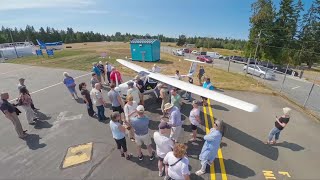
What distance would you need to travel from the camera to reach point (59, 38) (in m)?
101

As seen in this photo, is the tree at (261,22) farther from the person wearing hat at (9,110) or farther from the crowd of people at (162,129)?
the person wearing hat at (9,110)

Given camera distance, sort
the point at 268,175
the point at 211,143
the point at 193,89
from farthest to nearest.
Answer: the point at 193,89
the point at 268,175
the point at 211,143

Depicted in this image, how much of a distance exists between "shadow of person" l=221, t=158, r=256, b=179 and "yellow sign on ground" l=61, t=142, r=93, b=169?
15.8ft

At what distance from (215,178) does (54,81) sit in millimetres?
16763

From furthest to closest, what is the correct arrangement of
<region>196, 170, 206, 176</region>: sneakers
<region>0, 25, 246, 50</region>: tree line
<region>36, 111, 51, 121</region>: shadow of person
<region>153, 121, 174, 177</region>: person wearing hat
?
<region>0, 25, 246, 50</region>: tree line, <region>36, 111, 51, 121</region>: shadow of person, <region>196, 170, 206, 176</region>: sneakers, <region>153, 121, 174, 177</region>: person wearing hat

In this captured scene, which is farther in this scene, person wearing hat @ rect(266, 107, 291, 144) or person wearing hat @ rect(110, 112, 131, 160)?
person wearing hat @ rect(266, 107, 291, 144)

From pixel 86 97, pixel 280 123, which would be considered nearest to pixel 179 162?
pixel 280 123

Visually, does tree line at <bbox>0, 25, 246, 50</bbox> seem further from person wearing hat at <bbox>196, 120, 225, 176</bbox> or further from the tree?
person wearing hat at <bbox>196, 120, 225, 176</bbox>

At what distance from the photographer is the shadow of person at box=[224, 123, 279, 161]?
24.3 feet

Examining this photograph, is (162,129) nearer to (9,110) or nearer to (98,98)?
(98,98)

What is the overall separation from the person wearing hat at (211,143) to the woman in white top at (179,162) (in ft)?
5.10

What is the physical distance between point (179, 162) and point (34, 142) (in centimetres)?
683

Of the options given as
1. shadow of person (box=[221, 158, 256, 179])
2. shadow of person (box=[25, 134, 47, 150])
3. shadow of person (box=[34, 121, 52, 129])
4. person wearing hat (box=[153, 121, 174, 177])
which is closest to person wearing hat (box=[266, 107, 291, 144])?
shadow of person (box=[221, 158, 256, 179])

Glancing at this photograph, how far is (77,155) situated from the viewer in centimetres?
713
